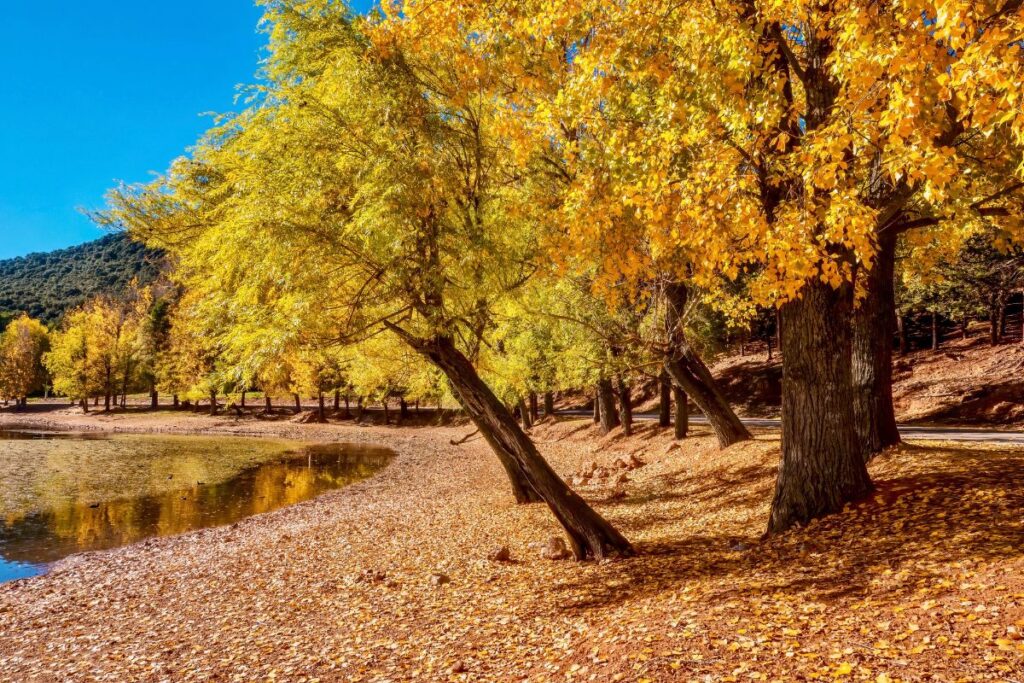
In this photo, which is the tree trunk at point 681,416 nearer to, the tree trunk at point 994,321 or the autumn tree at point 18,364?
the tree trunk at point 994,321

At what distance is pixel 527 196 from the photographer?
450 inches

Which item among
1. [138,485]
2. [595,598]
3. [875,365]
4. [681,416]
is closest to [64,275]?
[138,485]

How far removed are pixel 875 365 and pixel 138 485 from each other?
2728cm

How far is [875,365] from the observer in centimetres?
1124

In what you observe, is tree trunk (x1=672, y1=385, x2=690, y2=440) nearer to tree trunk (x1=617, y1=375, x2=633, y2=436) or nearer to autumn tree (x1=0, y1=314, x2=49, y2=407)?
tree trunk (x1=617, y1=375, x2=633, y2=436)

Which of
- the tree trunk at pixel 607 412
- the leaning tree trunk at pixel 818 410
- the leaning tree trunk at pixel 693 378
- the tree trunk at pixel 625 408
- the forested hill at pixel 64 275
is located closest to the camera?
the leaning tree trunk at pixel 818 410

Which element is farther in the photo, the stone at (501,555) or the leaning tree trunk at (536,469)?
the stone at (501,555)

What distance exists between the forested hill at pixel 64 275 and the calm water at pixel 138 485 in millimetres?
96553

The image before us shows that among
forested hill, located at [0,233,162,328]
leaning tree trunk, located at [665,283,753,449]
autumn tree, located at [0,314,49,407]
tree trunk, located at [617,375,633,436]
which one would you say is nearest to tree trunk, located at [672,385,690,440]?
leaning tree trunk, located at [665,283,753,449]

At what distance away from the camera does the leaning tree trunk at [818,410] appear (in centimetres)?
847

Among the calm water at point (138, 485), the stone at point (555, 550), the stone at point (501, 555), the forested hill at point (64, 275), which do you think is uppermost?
the forested hill at point (64, 275)

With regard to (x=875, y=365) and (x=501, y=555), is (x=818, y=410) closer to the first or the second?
(x=875, y=365)

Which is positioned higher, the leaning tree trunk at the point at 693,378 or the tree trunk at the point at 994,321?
the tree trunk at the point at 994,321

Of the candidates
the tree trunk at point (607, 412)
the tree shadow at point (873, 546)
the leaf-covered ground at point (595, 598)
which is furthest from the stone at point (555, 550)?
the tree trunk at point (607, 412)
